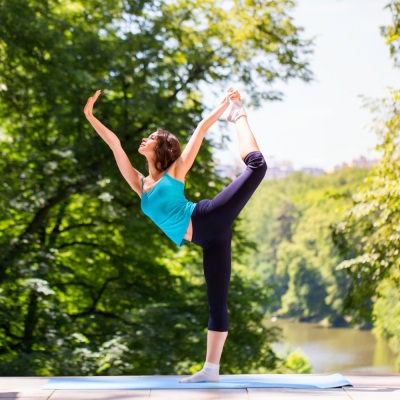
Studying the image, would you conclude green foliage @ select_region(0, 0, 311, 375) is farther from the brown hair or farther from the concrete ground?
the brown hair

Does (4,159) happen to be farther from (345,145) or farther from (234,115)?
(345,145)

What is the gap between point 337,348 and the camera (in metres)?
44.4

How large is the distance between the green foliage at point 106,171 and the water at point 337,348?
25.2 m

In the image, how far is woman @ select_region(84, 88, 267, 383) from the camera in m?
3.45

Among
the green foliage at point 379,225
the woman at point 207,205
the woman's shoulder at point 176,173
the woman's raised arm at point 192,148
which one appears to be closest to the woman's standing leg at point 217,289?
the woman at point 207,205

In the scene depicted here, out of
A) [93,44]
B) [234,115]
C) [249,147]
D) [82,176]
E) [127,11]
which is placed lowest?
[249,147]

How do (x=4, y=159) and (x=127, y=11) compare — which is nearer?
(x=4, y=159)

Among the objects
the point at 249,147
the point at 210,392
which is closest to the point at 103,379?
the point at 210,392

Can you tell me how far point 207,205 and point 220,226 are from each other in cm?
11

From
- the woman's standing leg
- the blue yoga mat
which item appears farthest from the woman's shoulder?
the blue yoga mat

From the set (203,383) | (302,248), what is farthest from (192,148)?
(302,248)

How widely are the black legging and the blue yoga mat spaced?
259mm

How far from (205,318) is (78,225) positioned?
2.55 metres

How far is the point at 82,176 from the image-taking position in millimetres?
10508
